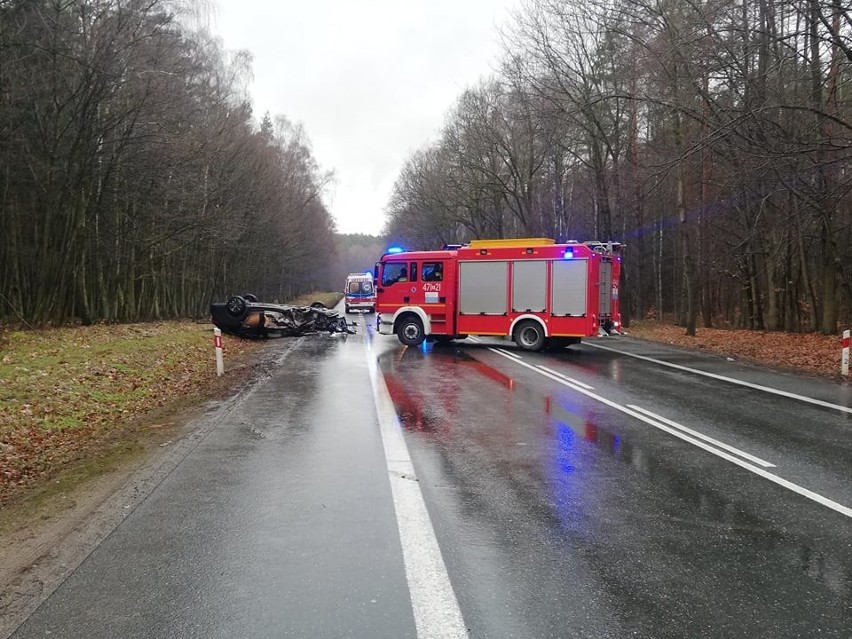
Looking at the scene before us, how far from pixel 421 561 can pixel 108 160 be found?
21910 millimetres

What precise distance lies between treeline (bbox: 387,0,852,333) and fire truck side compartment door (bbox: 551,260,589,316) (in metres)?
2.75

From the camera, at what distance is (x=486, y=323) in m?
17.6

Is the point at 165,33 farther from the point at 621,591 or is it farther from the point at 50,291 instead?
the point at 621,591

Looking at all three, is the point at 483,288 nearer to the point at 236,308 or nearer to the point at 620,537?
the point at 236,308

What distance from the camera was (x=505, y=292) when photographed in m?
17.2

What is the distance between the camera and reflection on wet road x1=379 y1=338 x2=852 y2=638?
3.17 meters

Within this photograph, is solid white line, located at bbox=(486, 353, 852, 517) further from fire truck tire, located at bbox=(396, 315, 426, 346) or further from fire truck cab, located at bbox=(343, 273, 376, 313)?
fire truck cab, located at bbox=(343, 273, 376, 313)

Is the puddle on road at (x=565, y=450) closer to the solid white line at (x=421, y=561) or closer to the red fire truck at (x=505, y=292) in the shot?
the solid white line at (x=421, y=561)

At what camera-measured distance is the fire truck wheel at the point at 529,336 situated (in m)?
16.8

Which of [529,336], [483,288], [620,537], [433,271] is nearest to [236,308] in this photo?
[433,271]

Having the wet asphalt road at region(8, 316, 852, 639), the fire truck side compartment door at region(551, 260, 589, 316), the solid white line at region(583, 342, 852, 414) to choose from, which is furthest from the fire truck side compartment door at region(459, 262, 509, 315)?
the wet asphalt road at region(8, 316, 852, 639)

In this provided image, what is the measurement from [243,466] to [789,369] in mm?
12343

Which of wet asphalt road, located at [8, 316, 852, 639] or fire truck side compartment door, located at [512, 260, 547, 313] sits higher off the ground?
fire truck side compartment door, located at [512, 260, 547, 313]

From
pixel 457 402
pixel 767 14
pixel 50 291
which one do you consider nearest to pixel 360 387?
pixel 457 402
